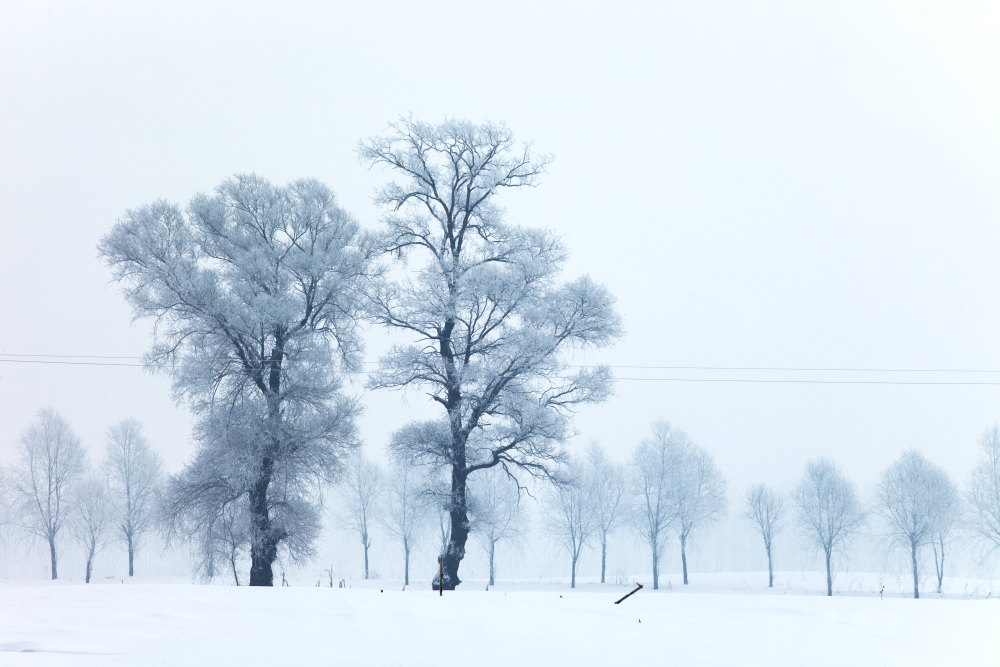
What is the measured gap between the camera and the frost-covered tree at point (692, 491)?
5972 centimetres

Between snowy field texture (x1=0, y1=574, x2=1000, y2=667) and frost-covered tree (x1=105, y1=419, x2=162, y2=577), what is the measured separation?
42815 mm

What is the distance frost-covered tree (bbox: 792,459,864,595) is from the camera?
191 ft

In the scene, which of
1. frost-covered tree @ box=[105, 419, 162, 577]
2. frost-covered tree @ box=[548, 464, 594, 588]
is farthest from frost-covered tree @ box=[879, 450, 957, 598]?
frost-covered tree @ box=[105, 419, 162, 577]

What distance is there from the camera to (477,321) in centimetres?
2523

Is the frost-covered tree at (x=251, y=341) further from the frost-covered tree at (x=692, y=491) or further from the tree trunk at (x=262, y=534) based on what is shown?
the frost-covered tree at (x=692, y=491)

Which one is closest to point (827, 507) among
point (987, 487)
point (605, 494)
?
point (987, 487)

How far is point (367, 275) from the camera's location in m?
27.9

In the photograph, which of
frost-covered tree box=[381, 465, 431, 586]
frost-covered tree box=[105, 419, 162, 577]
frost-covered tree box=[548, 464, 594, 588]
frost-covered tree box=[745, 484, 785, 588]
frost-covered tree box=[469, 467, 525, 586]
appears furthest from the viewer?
frost-covered tree box=[745, 484, 785, 588]

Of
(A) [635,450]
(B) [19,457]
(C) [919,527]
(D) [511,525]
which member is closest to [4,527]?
(B) [19,457]

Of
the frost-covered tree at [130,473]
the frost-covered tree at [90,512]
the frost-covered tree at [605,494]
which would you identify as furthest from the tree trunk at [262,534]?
the frost-covered tree at [605,494]

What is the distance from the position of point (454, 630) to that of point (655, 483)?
162 feet

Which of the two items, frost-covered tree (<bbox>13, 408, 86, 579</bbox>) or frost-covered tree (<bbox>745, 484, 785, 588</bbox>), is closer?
frost-covered tree (<bbox>13, 408, 86, 579</bbox>)

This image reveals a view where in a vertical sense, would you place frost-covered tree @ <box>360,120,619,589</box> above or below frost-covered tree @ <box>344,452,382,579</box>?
above

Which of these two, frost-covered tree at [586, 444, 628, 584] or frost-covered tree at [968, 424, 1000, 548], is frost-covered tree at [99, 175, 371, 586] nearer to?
frost-covered tree at [586, 444, 628, 584]
